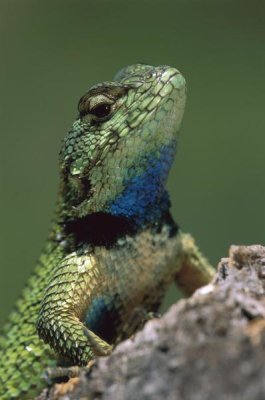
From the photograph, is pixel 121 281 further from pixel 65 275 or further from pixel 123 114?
pixel 123 114

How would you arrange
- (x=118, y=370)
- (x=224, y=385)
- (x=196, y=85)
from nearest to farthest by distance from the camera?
(x=224, y=385) → (x=118, y=370) → (x=196, y=85)

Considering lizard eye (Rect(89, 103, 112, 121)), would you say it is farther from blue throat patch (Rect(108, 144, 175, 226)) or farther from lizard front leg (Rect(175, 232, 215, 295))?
lizard front leg (Rect(175, 232, 215, 295))

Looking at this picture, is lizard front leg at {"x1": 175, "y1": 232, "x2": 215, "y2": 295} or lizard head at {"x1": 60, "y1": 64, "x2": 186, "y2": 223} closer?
lizard head at {"x1": 60, "y1": 64, "x2": 186, "y2": 223}

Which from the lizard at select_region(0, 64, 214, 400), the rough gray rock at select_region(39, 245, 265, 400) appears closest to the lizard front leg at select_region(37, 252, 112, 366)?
the lizard at select_region(0, 64, 214, 400)

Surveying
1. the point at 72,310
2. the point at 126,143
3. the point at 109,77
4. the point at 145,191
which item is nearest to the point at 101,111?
the point at 126,143

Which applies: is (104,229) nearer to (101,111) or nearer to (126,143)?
(126,143)

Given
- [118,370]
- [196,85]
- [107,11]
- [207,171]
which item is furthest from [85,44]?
[118,370]

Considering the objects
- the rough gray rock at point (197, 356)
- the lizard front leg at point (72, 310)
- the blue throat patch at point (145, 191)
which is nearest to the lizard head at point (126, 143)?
the blue throat patch at point (145, 191)
